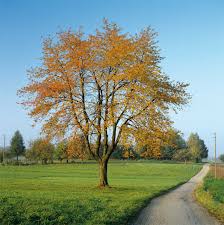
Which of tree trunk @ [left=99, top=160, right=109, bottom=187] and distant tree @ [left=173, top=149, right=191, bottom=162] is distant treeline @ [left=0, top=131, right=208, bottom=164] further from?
tree trunk @ [left=99, top=160, right=109, bottom=187]

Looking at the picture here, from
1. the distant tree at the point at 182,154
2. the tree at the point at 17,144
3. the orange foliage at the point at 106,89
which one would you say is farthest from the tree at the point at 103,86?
the distant tree at the point at 182,154

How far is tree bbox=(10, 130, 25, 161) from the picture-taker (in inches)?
6250

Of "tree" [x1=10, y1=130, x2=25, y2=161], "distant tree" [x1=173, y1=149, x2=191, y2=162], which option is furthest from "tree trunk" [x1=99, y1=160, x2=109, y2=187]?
"distant tree" [x1=173, y1=149, x2=191, y2=162]

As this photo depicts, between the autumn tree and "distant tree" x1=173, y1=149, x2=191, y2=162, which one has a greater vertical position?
the autumn tree

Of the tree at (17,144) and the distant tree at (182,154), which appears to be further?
the distant tree at (182,154)

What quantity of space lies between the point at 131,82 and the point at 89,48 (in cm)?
496

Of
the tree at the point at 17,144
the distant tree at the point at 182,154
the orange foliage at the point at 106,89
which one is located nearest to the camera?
the orange foliage at the point at 106,89

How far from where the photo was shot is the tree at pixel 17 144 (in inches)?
6250

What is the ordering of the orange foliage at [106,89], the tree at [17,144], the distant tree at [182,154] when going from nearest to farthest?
the orange foliage at [106,89] < the tree at [17,144] < the distant tree at [182,154]

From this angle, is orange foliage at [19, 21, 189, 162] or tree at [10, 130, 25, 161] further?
tree at [10, 130, 25, 161]

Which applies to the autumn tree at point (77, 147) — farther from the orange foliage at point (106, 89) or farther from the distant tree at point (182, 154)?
the distant tree at point (182, 154)

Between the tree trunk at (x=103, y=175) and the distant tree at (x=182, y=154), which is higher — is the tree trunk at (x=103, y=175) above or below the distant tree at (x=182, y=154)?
above

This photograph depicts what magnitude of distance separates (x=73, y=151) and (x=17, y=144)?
12483 cm

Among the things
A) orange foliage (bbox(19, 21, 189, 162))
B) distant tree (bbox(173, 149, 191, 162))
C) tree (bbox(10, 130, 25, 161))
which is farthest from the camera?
distant tree (bbox(173, 149, 191, 162))
